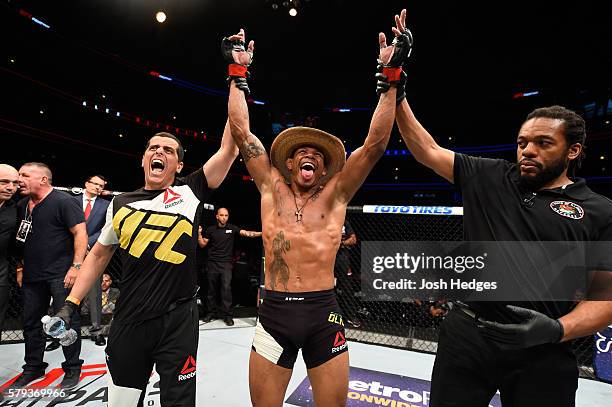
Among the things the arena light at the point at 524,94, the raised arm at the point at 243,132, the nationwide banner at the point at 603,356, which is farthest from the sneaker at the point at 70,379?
the arena light at the point at 524,94

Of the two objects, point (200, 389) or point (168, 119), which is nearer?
point (200, 389)

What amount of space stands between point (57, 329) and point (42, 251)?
1590mm

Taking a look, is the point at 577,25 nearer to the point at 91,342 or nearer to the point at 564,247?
the point at 564,247

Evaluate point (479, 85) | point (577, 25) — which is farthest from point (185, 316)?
point (479, 85)

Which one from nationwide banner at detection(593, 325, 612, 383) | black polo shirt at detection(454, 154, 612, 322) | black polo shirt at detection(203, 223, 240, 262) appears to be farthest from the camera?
black polo shirt at detection(203, 223, 240, 262)

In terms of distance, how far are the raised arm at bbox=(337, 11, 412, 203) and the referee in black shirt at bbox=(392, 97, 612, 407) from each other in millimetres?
517

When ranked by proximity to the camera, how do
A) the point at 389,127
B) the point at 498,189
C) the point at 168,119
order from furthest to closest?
the point at 168,119
the point at 389,127
the point at 498,189

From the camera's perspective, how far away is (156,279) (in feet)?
5.79

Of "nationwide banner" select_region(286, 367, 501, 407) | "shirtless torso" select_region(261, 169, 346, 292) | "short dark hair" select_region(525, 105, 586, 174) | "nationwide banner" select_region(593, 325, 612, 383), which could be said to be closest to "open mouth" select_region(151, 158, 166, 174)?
"shirtless torso" select_region(261, 169, 346, 292)

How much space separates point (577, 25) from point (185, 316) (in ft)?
32.2

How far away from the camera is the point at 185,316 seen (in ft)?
5.89

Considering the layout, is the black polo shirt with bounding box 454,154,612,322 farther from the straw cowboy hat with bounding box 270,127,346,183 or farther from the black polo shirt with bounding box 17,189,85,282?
the black polo shirt with bounding box 17,189,85,282

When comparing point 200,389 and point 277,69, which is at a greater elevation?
point 277,69

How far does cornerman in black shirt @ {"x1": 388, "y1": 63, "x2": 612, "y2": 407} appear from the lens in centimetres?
121
